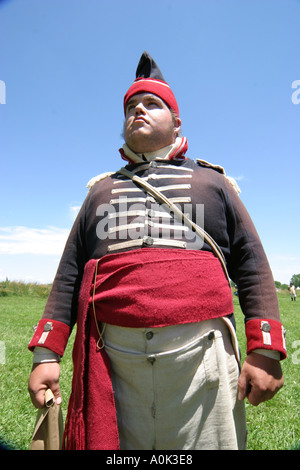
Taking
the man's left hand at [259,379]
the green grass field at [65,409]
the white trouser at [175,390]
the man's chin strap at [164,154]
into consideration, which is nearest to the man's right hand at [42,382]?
the white trouser at [175,390]

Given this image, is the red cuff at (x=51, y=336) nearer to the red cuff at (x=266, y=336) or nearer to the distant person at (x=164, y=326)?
the distant person at (x=164, y=326)

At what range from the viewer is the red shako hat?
2314 millimetres

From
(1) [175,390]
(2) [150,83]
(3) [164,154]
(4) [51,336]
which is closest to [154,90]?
(2) [150,83]

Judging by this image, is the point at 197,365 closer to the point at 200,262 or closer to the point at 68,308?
the point at 200,262

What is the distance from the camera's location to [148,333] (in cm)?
160

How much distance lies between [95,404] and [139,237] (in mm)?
827

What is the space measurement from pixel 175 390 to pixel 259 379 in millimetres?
392

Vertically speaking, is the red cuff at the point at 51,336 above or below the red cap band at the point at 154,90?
below

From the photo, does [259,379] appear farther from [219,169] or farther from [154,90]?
[154,90]

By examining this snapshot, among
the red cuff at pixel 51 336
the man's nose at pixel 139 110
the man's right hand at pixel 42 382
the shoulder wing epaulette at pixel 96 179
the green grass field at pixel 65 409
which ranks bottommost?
the green grass field at pixel 65 409

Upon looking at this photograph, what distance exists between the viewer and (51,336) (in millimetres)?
1858

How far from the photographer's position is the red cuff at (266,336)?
162 centimetres

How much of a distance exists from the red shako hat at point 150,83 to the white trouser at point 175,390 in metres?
1.54

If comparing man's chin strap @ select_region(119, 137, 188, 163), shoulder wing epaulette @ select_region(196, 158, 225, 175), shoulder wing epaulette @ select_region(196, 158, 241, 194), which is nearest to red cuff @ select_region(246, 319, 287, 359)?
shoulder wing epaulette @ select_region(196, 158, 241, 194)
